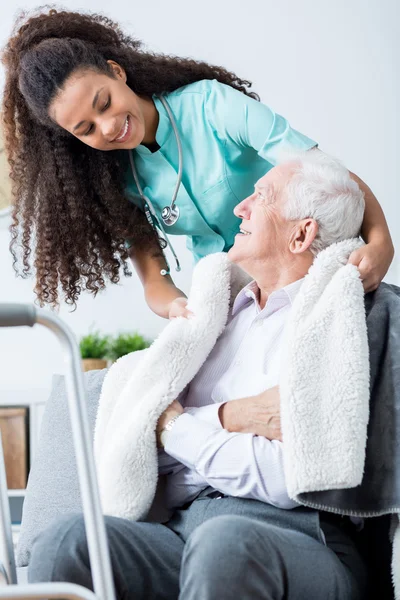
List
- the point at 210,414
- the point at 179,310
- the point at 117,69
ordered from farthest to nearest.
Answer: the point at 117,69 < the point at 179,310 < the point at 210,414

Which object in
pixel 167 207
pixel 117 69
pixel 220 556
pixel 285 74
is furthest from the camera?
pixel 285 74

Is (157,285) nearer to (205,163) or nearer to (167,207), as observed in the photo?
(167,207)

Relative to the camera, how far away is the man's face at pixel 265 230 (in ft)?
4.82

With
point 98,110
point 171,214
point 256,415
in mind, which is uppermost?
point 98,110

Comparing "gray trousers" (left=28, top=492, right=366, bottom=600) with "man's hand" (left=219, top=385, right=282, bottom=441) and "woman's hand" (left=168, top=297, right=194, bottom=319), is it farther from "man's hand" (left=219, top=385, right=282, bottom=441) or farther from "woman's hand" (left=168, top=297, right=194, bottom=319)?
"woman's hand" (left=168, top=297, right=194, bottom=319)

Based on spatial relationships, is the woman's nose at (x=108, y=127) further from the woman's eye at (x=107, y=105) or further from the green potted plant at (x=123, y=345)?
the green potted plant at (x=123, y=345)

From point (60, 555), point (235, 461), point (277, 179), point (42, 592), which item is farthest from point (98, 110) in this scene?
point (42, 592)

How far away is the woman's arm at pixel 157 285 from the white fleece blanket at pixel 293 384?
0.14m

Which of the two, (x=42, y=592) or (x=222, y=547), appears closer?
(x=42, y=592)

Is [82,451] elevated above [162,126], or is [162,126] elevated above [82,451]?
[162,126]

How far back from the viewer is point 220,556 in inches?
40.1

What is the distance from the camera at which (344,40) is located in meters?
3.23

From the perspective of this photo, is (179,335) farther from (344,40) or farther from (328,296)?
(344,40)

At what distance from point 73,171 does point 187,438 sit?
2.68ft
